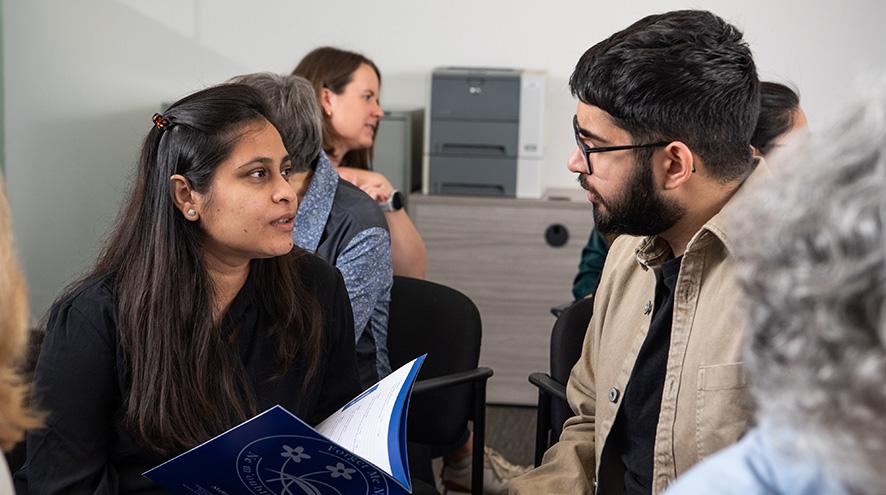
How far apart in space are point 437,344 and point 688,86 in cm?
100

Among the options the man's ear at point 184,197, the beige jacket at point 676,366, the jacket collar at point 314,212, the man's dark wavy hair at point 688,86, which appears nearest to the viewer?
the beige jacket at point 676,366

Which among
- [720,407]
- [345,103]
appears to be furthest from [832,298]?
[345,103]

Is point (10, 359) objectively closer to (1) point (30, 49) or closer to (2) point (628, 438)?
(2) point (628, 438)

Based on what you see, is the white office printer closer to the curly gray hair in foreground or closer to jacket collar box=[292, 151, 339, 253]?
jacket collar box=[292, 151, 339, 253]

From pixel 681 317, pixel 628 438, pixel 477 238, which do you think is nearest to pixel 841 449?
pixel 681 317

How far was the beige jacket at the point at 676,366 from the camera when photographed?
1.59 m

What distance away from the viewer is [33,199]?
15.2 ft

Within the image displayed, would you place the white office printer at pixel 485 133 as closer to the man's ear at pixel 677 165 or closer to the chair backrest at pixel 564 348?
the chair backrest at pixel 564 348

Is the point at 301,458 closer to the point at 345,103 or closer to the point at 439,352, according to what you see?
the point at 439,352

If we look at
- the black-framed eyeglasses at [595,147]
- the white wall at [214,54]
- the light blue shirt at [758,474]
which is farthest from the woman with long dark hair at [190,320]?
the white wall at [214,54]

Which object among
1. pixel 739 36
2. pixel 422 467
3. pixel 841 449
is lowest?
pixel 422 467

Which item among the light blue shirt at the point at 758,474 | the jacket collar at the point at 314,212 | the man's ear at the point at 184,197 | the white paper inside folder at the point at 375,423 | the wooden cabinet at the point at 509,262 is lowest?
the wooden cabinet at the point at 509,262

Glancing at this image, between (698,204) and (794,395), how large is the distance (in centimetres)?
103

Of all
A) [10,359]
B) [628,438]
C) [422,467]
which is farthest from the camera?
[422,467]
